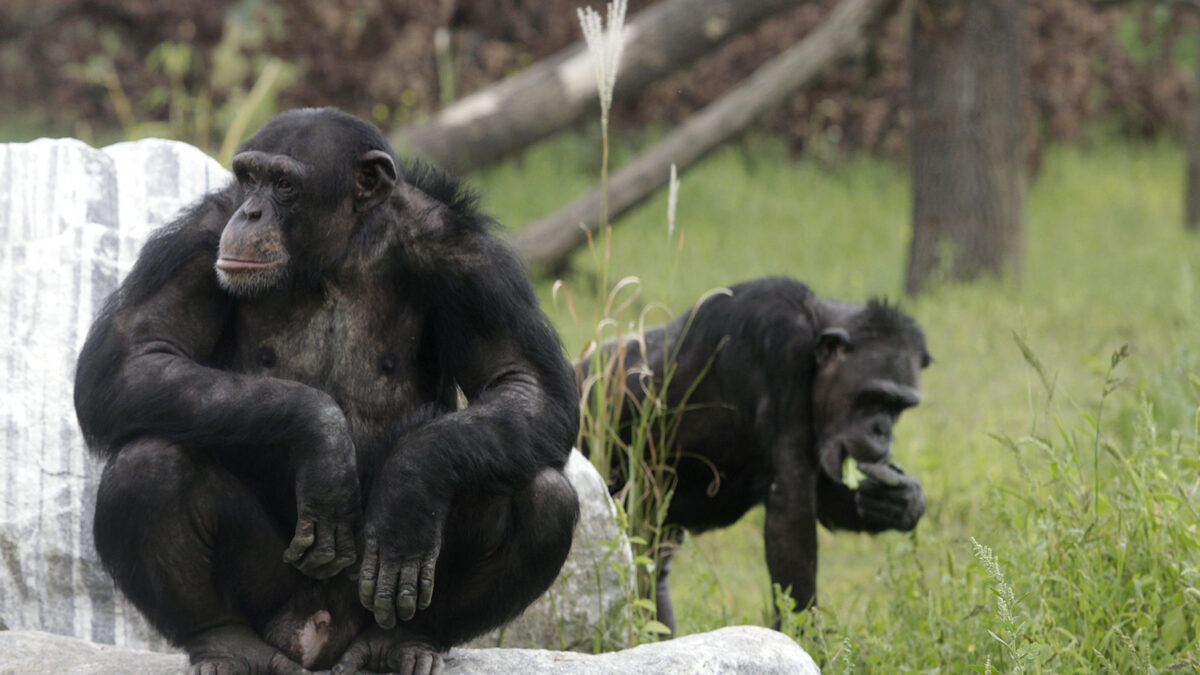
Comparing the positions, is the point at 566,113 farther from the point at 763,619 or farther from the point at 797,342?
the point at 763,619

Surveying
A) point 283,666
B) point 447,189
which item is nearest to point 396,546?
point 283,666

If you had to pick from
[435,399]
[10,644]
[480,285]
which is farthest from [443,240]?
[10,644]

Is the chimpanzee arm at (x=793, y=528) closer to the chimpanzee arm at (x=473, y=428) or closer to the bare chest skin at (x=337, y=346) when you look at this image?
the chimpanzee arm at (x=473, y=428)

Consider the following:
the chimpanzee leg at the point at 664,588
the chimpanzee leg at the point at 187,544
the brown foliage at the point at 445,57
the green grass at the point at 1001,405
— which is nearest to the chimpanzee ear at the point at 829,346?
the green grass at the point at 1001,405

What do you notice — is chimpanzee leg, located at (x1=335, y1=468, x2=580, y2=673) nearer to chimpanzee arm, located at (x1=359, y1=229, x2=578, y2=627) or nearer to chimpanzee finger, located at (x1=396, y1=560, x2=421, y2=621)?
chimpanzee arm, located at (x1=359, y1=229, x2=578, y2=627)

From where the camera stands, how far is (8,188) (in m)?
4.80

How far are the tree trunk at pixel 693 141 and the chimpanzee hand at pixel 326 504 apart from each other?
6.06 metres

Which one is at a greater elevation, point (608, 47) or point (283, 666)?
point (608, 47)

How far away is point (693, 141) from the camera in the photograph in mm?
9328

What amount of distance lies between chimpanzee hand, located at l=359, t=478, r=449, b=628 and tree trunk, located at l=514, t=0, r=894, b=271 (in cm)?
607

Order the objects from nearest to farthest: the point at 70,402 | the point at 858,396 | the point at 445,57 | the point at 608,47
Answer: the point at 70,402 → the point at 608,47 → the point at 858,396 → the point at 445,57

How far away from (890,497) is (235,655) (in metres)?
2.67

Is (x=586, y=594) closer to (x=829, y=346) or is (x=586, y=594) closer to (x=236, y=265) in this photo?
(x=829, y=346)

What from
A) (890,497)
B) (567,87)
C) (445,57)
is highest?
(445,57)
